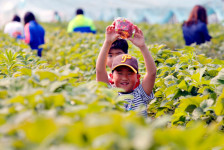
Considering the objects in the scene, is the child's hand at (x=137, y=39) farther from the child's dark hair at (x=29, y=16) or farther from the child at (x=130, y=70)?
the child's dark hair at (x=29, y=16)

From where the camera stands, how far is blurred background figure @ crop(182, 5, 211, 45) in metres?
7.26

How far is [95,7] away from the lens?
73.4ft

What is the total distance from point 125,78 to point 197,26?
4.76 m

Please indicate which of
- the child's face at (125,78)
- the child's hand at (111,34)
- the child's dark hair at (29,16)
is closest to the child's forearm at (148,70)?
the child's face at (125,78)

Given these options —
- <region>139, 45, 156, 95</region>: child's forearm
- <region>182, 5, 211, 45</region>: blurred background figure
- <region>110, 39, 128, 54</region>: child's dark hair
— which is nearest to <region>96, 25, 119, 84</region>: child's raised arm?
<region>139, 45, 156, 95</region>: child's forearm

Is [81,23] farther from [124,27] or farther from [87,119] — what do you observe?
[87,119]

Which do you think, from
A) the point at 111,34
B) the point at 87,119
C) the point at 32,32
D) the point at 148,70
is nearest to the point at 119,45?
the point at 111,34

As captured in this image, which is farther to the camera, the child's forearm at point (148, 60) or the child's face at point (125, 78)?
the child's face at point (125, 78)

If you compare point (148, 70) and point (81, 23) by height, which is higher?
point (81, 23)

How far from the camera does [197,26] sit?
729cm

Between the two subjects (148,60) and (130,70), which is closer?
(148,60)

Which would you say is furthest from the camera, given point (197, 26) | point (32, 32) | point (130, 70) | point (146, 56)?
point (32, 32)

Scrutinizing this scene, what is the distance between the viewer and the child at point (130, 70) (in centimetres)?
291

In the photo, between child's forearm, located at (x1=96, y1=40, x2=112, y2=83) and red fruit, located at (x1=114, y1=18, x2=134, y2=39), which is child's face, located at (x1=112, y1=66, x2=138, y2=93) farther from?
red fruit, located at (x1=114, y1=18, x2=134, y2=39)
